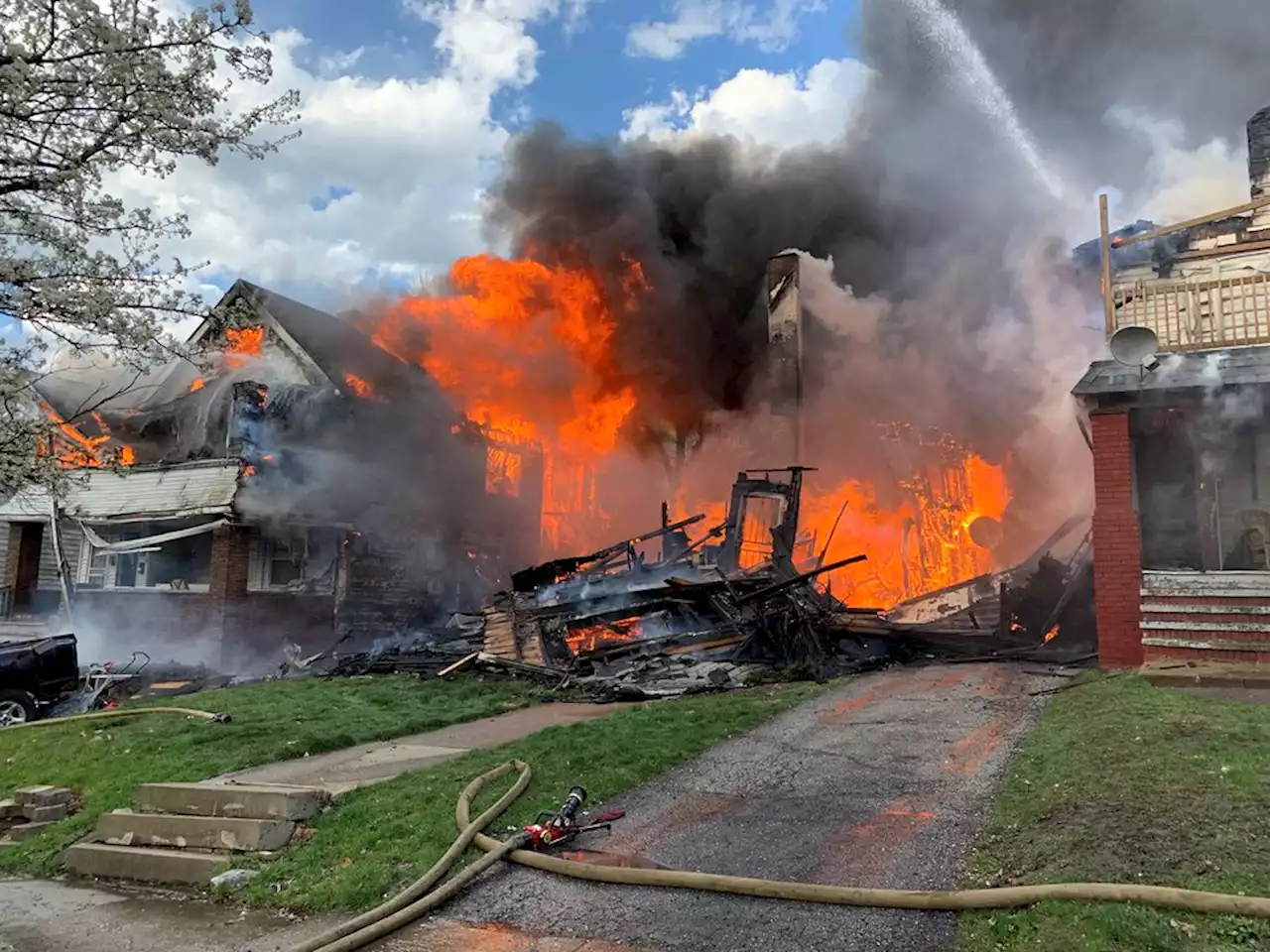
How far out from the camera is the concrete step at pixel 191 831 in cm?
550

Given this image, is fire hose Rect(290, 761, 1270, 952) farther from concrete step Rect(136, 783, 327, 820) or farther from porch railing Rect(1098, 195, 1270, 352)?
porch railing Rect(1098, 195, 1270, 352)

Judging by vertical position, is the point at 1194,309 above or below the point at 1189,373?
above

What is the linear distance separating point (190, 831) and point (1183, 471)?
11489mm

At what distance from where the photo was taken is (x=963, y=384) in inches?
893

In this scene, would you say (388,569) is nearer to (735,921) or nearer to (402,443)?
(402,443)

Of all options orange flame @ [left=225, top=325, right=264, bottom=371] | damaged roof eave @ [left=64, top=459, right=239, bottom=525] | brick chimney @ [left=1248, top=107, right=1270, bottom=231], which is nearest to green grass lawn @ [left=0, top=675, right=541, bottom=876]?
damaged roof eave @ [left=64, top=459, right=239, bottom=525]

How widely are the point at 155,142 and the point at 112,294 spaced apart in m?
0.93

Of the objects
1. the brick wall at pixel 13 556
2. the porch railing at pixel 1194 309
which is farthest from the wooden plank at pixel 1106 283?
the brick wall at pixel 13 556

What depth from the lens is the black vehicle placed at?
38.2ft

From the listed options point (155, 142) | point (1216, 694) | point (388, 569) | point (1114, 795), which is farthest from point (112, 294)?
point (388, 569)

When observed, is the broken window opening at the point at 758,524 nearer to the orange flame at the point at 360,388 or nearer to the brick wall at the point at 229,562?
the orange flame at the point at 360,388

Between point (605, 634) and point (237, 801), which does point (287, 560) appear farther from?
point (237, 801)

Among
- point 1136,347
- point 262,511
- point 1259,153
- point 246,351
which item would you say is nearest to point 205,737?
point 262,511

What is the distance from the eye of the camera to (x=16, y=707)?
458 inches
